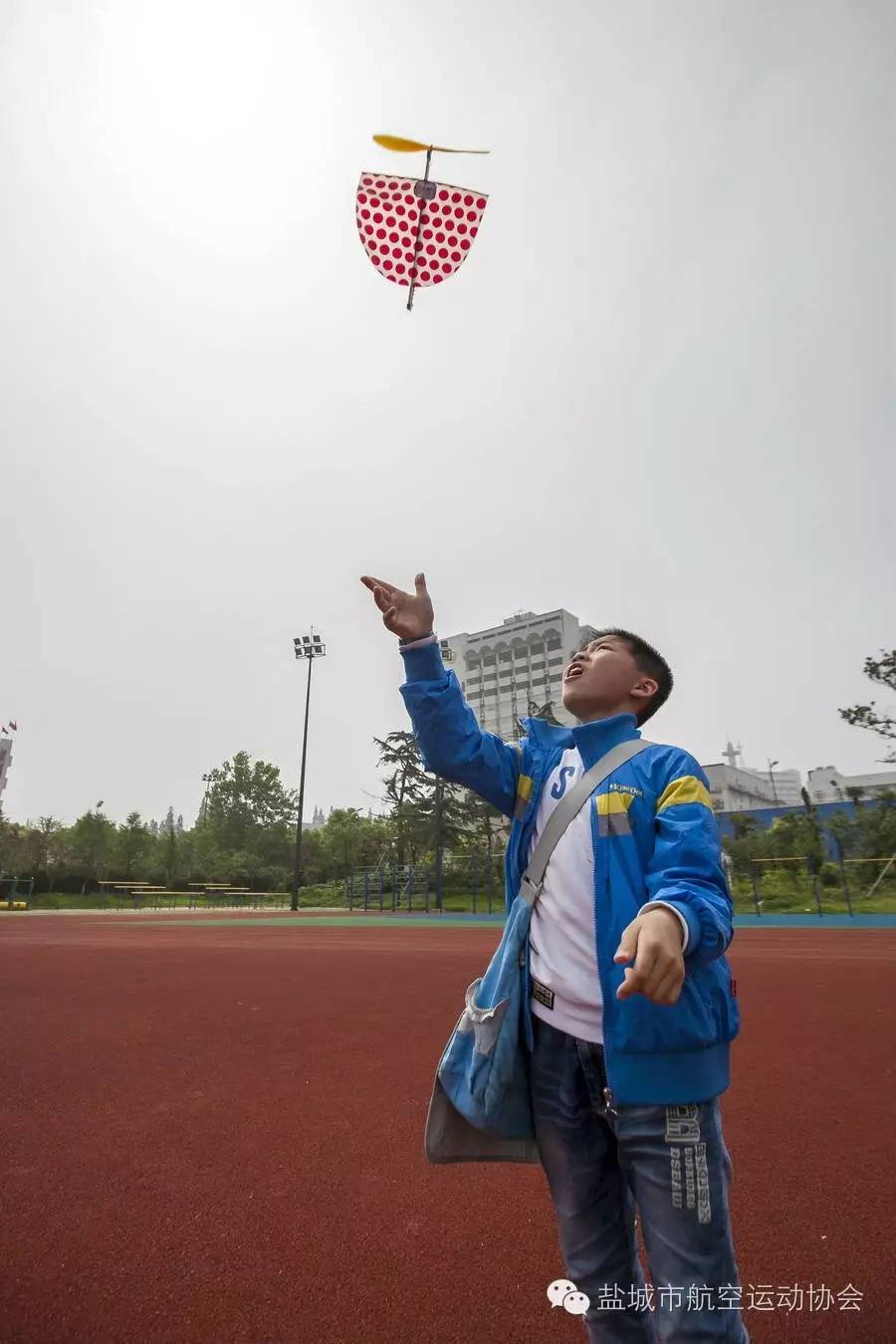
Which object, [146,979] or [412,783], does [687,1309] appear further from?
[412,783]

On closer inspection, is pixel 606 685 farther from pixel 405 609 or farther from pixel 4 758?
pixel 4 758

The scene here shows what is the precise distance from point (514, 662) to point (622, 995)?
93614 mm

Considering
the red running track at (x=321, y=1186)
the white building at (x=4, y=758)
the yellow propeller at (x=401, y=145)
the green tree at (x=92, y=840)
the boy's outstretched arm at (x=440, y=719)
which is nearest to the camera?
the boy's outstretched arm at (x=440, y=719)

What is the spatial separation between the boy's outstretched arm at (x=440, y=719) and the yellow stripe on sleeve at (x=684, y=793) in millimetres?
494

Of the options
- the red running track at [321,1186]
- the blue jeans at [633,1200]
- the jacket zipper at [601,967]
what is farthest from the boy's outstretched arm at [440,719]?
the red running track at [321,1186]

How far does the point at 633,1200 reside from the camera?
169cm

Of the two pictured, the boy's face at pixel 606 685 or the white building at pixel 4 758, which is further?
the white building at pixel 4 758

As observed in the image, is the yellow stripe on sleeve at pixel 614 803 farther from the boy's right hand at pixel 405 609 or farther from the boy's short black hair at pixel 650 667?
the boy's right hand at pixel 405 609

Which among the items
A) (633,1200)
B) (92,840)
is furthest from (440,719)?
(92,840)

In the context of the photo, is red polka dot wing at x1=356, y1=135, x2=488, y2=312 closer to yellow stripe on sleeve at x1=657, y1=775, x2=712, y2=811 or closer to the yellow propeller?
A: the yellow propeller

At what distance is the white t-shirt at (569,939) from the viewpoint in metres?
1.69

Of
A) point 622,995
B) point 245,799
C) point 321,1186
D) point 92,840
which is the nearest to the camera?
point 622,995

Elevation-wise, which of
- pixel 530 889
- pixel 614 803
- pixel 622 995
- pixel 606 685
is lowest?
pixel 622 995

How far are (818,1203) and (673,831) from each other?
111 inches
